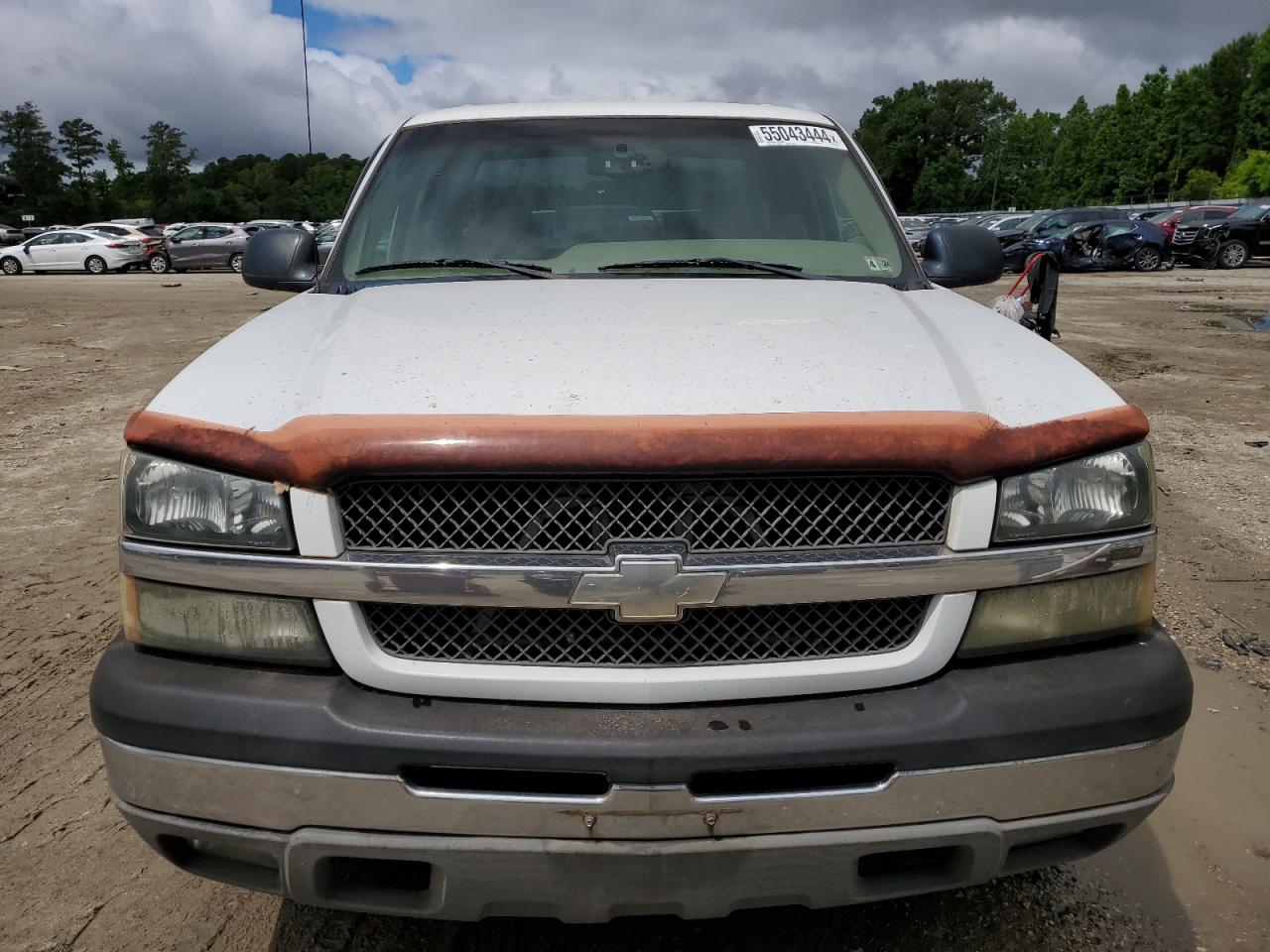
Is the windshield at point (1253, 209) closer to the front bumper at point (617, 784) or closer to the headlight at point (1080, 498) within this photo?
the headlight at point (1080, 498)

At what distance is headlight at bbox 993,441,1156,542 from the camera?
72.7 inches

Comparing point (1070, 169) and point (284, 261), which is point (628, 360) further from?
point (1070, 169)

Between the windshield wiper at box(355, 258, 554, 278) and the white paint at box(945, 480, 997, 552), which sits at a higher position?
the windshield wiper at box(355, 258, 554, 278)

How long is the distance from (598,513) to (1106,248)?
1057 inches

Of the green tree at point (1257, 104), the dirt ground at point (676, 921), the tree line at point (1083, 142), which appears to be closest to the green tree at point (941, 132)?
the tree line at point (1083, 142)

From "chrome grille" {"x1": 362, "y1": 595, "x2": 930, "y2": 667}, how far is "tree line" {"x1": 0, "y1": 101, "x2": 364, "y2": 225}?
85.8 meters

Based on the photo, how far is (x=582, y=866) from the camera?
67.9 inches

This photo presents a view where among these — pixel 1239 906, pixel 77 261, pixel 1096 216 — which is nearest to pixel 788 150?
pixel 1239 906

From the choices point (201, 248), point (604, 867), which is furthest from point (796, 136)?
point (201, 248)

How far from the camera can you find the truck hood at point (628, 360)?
6.14 ft

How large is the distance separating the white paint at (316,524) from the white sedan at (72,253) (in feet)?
110

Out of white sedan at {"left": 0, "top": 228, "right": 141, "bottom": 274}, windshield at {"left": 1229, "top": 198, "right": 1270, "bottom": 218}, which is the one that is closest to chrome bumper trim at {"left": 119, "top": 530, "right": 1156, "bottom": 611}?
windshield at {"left": 1229, "top": 198, "right": 1270, "bottom": 218}

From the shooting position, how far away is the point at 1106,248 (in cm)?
2530

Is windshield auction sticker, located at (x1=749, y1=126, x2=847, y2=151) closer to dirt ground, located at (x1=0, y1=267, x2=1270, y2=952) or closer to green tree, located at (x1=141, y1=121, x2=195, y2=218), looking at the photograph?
dirt ground, located at (x1=0, y1=267, x2=1270, y2=952)
